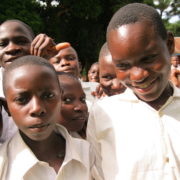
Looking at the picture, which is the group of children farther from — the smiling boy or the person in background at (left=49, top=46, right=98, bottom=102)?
the person in background at (left=49, top=46, right=98, bottom=102)

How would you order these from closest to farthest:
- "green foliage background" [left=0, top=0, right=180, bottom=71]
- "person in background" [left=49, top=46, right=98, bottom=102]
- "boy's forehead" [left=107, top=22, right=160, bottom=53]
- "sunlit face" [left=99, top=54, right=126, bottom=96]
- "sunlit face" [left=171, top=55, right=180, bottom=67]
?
1. "boy's forehead" [left=107, top=22, right=160, bottom=53]
2. "sunlit face" [left=99, top=54, right=126, bottom=96]
3. "person in background" [left=49, top=46, right=98, bottom=102]
4. "sunlit face" [left=171, top=55, right=180, bottom=67]
5. "green foliage background" [left=0, top=0, right=180, bottom=71]

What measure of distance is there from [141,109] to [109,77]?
99cm

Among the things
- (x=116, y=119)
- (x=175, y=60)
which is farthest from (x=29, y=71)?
(x=175, y=60)

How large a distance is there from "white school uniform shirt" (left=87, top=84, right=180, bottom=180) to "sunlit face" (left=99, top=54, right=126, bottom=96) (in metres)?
0.80

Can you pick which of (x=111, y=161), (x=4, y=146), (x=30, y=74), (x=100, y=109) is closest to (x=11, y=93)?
(x=30, y=74)

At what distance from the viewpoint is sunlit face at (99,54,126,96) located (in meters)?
2.50

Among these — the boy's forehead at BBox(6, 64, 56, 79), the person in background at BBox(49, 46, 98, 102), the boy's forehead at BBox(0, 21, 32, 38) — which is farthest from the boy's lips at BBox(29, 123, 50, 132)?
the person in background at BBox(49, 46, 98, 102)

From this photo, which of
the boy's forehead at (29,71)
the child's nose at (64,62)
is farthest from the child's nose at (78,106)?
the child's nose at (64,62)

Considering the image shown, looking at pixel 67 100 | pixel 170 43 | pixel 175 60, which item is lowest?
pixel 175 60

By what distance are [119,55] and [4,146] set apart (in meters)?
0.76

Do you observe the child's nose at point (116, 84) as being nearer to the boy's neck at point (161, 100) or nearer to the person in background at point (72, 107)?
the person in background at point (72, 107)

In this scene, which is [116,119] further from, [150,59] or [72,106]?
[72,106]

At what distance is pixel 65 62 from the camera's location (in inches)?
114

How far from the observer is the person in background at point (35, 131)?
4.81 ft
